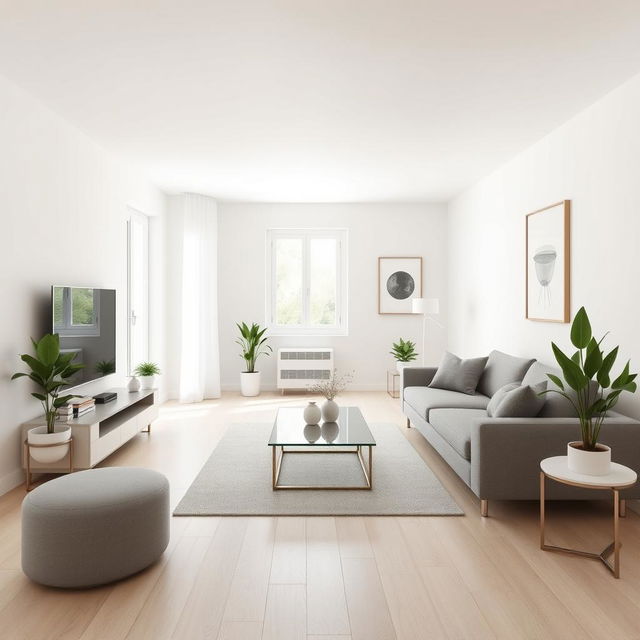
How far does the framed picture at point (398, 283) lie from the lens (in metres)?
7.77

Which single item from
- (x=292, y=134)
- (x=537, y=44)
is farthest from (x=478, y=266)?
(x=537, y=44)

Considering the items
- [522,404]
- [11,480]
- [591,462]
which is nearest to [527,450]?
[522,404]

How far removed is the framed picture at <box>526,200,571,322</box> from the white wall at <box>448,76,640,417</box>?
70 mm

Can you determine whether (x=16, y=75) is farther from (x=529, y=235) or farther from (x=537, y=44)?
(x=529, y=235)

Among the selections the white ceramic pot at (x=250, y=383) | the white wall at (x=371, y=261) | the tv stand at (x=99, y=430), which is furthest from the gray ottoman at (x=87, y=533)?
the white wall at (x=371, y=261)

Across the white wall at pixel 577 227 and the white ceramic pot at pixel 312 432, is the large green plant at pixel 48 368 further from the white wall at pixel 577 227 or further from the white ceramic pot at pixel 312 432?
the white wall at pixel 577 227

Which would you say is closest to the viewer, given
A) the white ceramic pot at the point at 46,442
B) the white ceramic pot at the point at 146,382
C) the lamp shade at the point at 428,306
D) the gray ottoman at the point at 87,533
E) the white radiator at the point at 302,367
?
the gray ottoman at the point at 87,533

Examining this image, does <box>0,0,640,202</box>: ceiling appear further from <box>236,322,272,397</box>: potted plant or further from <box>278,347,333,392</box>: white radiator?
<box>278,347,333,392</box>: white radiator

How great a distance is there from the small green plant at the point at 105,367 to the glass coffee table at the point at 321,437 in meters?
1.63

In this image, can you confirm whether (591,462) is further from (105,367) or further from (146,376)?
(146,376)

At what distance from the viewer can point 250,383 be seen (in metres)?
7.30

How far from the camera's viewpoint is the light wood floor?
6.88 feet

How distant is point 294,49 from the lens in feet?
10.1

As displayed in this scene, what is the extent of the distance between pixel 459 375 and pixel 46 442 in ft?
11.4
